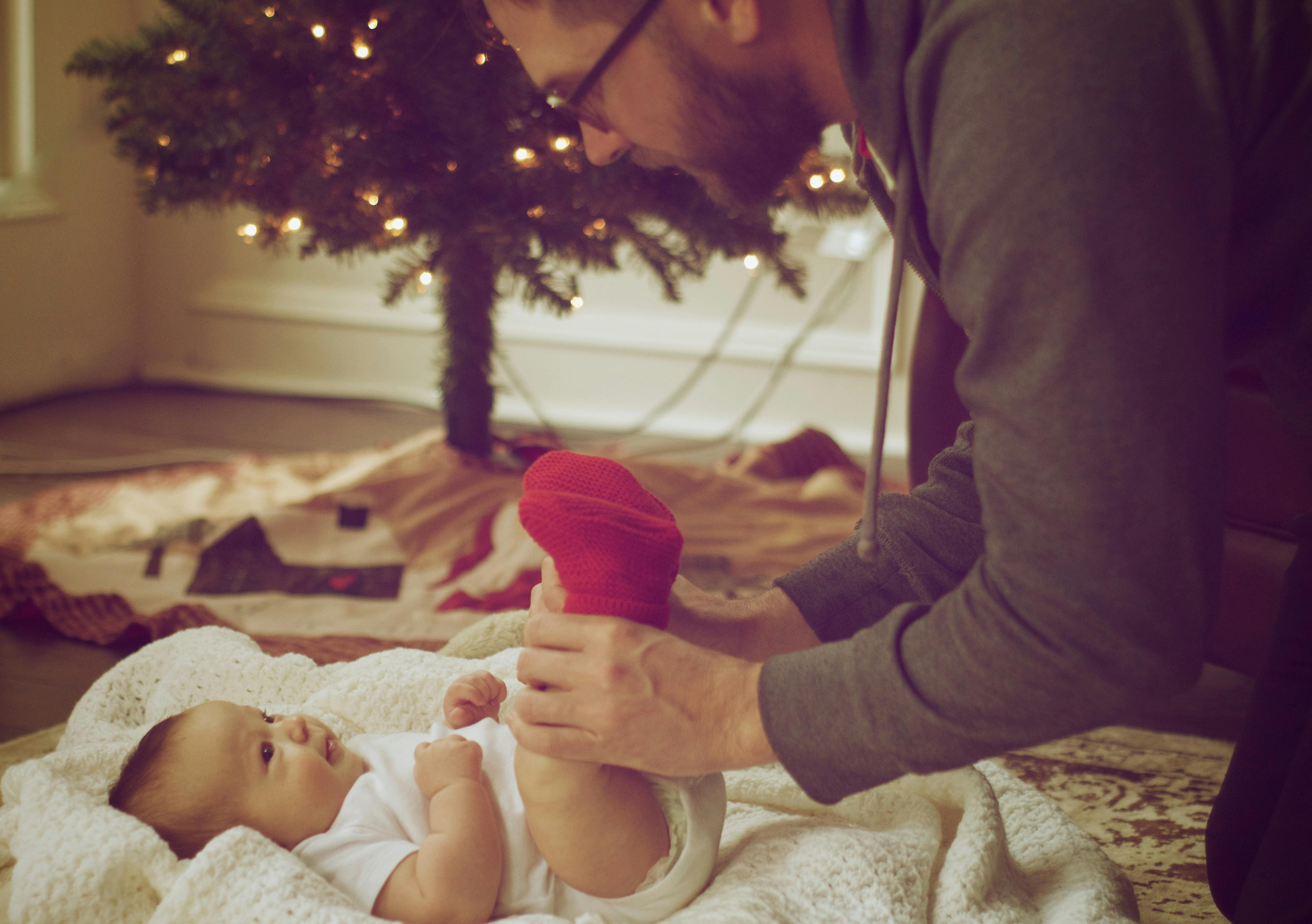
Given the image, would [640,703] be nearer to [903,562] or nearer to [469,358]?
[903,562]

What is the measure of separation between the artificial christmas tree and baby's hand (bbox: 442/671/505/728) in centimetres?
76

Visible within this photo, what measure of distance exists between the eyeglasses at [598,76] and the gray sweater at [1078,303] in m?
0.13

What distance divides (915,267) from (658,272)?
101cm

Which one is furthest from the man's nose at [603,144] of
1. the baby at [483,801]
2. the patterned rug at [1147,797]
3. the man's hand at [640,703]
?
the patterned rug at [1147,797]

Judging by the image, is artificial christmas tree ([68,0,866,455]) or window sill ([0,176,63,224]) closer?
artificial christmas tree ([68,0,866,455])

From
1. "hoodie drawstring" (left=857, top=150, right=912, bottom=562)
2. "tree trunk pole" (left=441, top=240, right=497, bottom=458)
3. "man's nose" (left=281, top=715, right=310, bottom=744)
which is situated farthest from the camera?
"tree trunk pole" (left=441, top=240, right=497, bottom=458)

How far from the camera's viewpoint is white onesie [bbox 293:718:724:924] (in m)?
0.73

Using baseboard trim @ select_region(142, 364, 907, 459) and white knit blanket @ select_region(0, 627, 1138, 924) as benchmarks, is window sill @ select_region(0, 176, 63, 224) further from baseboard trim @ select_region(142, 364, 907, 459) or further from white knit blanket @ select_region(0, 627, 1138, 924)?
white knit blanket @ select_region(0, 627, 1138, 924)

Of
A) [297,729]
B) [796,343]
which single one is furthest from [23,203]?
[297,729]

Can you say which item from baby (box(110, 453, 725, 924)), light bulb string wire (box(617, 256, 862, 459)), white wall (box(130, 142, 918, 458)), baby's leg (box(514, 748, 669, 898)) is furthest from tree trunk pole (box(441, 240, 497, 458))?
baby's leg (box(514, 748, 669, 898))

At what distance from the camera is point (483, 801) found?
766 millimetres

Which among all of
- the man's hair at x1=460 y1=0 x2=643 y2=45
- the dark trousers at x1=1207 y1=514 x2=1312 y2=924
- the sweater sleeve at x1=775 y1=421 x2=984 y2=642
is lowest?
the dark trousers at x1=1207 y1=514 x2=1312 y2=924

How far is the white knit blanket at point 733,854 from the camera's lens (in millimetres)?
682

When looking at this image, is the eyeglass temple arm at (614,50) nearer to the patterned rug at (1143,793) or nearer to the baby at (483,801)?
the baby at (483,801)
